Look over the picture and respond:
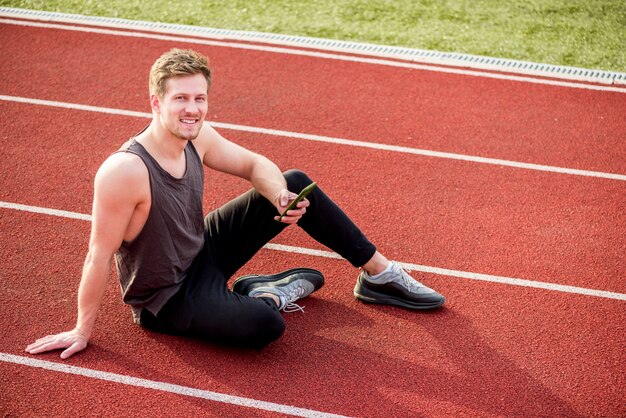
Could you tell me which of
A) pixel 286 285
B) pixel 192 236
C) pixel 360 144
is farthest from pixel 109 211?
pixel 360 144

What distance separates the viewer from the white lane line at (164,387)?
12.0ft

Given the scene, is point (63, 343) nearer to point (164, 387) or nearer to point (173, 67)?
point (164, 387)

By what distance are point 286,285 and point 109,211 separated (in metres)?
1.21

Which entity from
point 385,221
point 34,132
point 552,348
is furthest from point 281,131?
point 552,348

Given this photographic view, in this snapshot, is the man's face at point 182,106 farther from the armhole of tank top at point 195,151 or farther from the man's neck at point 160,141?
the armhole of tank top at point 195,151

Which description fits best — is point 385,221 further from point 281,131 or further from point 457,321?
point 281,131

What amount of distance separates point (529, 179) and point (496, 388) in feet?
7.45

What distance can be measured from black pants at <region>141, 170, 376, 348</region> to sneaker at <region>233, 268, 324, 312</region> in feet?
0.52

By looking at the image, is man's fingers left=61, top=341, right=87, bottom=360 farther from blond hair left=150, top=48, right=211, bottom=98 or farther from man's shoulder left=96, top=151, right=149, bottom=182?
blond hair left=150, top=48, right=211, bottom=98

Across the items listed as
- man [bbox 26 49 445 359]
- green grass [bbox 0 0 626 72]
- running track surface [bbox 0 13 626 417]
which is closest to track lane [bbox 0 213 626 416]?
running track surface [bbox 0 13 626 417]

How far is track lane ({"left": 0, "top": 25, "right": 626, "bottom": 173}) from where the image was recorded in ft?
20.2

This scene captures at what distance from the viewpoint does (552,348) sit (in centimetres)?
411

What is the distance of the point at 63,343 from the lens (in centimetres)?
385

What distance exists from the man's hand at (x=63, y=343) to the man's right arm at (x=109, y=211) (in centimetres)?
22
